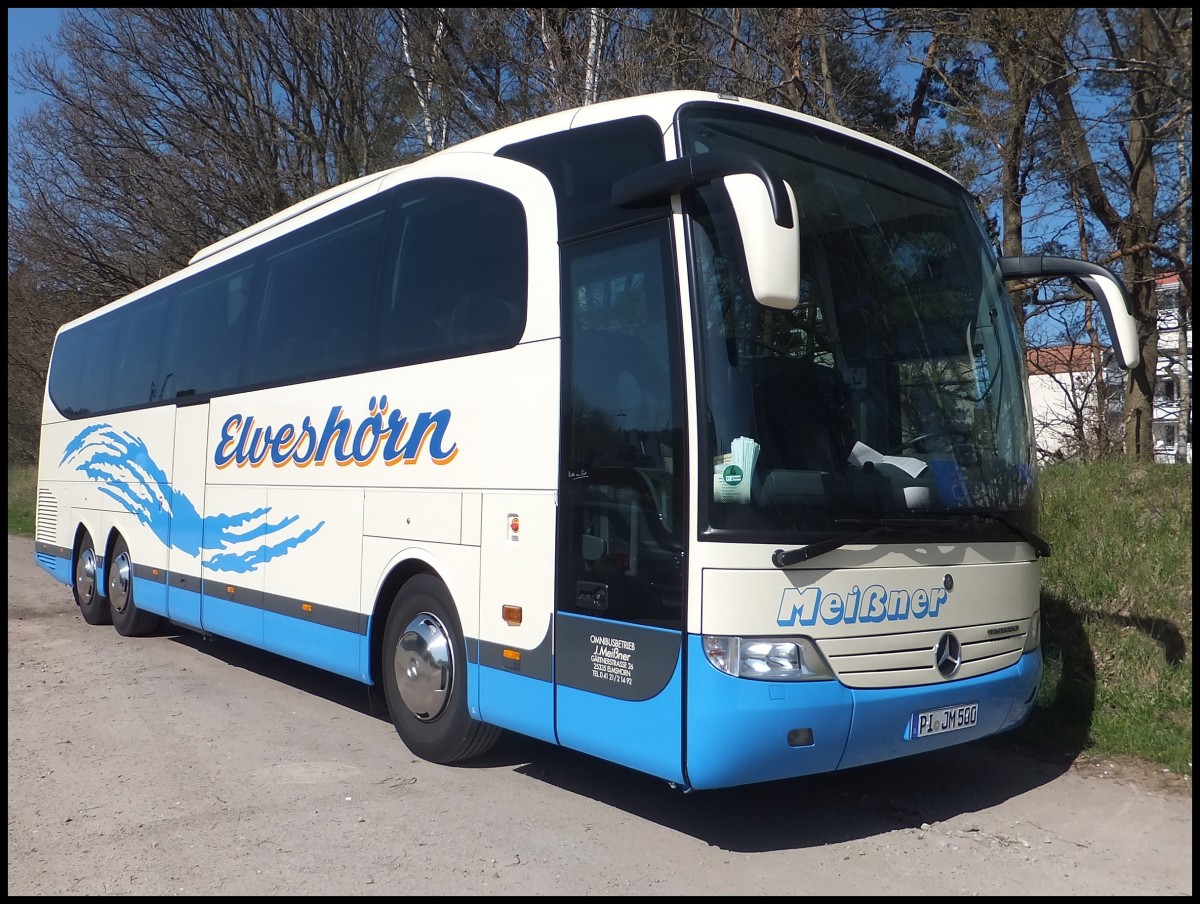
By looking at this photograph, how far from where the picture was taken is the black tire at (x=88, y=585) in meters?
12.1

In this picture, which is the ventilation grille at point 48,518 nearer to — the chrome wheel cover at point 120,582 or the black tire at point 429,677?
the chrome wheel cover at point 120,582

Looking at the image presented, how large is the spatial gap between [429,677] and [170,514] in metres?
4.83

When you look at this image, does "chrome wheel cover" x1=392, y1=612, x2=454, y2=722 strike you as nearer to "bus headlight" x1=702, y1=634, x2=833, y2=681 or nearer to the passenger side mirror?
"bus headlight" x1=702, y1=634, x2=833, y2=681

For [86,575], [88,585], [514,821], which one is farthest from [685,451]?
[86,575]

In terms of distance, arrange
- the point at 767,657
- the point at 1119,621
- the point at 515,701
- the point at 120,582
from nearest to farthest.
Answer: the point at 767,657 < the point at 515,701 < the point at 1119,621 < the point at 120,582

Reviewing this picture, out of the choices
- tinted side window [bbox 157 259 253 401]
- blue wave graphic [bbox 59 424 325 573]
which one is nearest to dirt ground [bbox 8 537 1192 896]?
blue wave graphic [bbox 59 424 325 573]

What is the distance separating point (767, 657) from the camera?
15.8ft

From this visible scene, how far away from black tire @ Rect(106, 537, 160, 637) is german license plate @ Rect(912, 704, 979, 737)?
8.34 metres

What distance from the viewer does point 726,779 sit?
4793mm

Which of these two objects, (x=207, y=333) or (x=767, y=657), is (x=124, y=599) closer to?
(x=207, y=333)

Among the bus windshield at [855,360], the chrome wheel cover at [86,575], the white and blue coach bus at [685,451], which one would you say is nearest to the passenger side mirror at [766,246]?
the white and blue coach bus at [685,451]

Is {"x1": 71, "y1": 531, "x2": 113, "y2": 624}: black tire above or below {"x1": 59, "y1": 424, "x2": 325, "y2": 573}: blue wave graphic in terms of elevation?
below

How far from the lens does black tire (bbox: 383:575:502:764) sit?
6.38 meters

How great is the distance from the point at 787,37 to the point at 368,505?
752 cm
